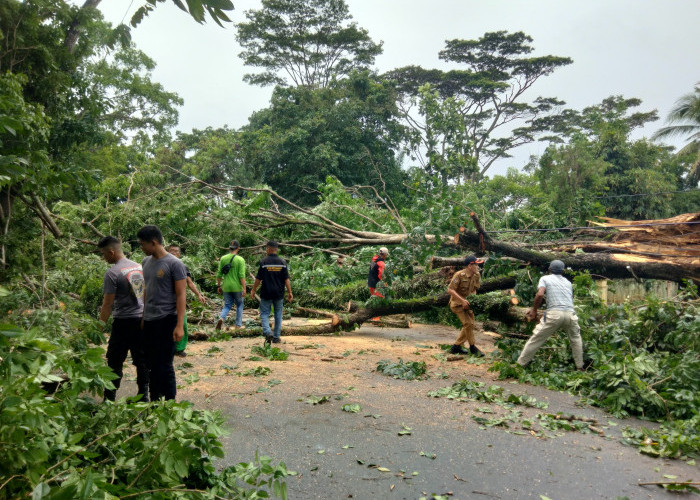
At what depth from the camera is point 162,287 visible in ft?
14.0

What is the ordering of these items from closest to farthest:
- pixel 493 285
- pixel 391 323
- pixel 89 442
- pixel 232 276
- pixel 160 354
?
pixel 89 442 < pixel 160 354 < pixel 232 276 < pixel 493 285 < pixel 391 323

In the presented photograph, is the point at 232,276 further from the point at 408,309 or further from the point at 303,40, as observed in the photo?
the point at 303,40

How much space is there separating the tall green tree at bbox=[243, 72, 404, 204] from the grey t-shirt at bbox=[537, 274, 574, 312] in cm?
1661

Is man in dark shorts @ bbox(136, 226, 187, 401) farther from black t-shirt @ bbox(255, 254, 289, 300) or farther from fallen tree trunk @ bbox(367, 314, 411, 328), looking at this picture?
fallen tree trunk @ bbox(367, 314, 411, 328)

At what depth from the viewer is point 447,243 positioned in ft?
30.9

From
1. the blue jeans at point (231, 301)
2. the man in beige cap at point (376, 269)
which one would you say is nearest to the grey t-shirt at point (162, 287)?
the blue jeans at point (231, 301)

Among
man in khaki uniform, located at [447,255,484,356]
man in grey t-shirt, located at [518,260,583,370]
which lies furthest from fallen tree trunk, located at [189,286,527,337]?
man in grey t-shirt, located at [518,260,583,370]

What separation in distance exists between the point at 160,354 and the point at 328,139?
67.5 feet

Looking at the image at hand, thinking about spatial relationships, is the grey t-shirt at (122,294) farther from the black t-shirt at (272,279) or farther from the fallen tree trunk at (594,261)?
the fallen tree trunk at (594,261)

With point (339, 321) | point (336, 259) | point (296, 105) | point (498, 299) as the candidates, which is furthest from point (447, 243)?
point (296, 105)

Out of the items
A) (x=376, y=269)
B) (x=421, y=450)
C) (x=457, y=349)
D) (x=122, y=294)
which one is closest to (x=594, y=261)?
(x=457, y=349)

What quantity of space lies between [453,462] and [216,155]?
1100 inches

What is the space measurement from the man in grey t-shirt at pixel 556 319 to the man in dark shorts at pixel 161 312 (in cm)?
471

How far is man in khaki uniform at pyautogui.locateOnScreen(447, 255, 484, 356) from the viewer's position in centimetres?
785
